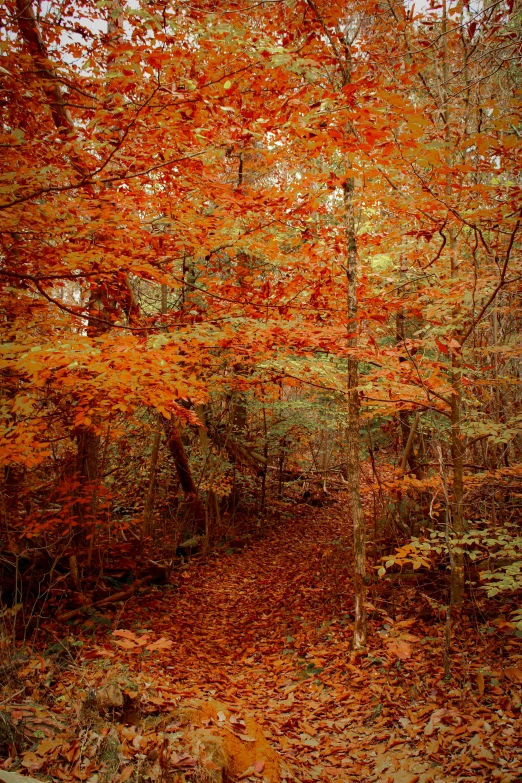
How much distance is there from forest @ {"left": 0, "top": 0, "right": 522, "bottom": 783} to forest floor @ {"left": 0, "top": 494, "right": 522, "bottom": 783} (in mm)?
35

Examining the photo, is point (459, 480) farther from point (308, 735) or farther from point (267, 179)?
point (267, 179)

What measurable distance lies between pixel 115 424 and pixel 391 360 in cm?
492

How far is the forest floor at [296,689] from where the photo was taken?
3.60m

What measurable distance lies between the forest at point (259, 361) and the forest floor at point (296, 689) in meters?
0.03

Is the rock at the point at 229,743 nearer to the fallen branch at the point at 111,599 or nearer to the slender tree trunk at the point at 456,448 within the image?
the slender tree trunk at the point at 456,448

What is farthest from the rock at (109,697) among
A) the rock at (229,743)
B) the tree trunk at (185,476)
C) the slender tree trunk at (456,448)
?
the tree trunk at (185,476)

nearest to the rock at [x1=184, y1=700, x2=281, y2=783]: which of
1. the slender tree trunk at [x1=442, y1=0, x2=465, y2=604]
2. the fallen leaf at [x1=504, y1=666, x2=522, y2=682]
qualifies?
the fallen leaf at [x1=504, y1=666, x2=522, y2=682]

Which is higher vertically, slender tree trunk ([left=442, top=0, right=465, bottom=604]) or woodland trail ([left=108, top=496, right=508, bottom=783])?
slender tree trunk ([left=442, top=0, right=465, bottom=604])

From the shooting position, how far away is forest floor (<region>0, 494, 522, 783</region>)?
3.60 meters

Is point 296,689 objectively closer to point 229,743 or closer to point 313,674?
point 313,674

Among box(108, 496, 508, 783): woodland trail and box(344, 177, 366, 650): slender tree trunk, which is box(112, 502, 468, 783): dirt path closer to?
box(108, 496, 508, 783): woodland trail

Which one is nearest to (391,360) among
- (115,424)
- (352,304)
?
(352,304)

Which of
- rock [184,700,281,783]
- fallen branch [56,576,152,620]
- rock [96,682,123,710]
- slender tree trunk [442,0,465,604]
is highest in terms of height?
slender tree trunk [442,0,465,604]

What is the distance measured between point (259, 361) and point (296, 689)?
4.61 m
